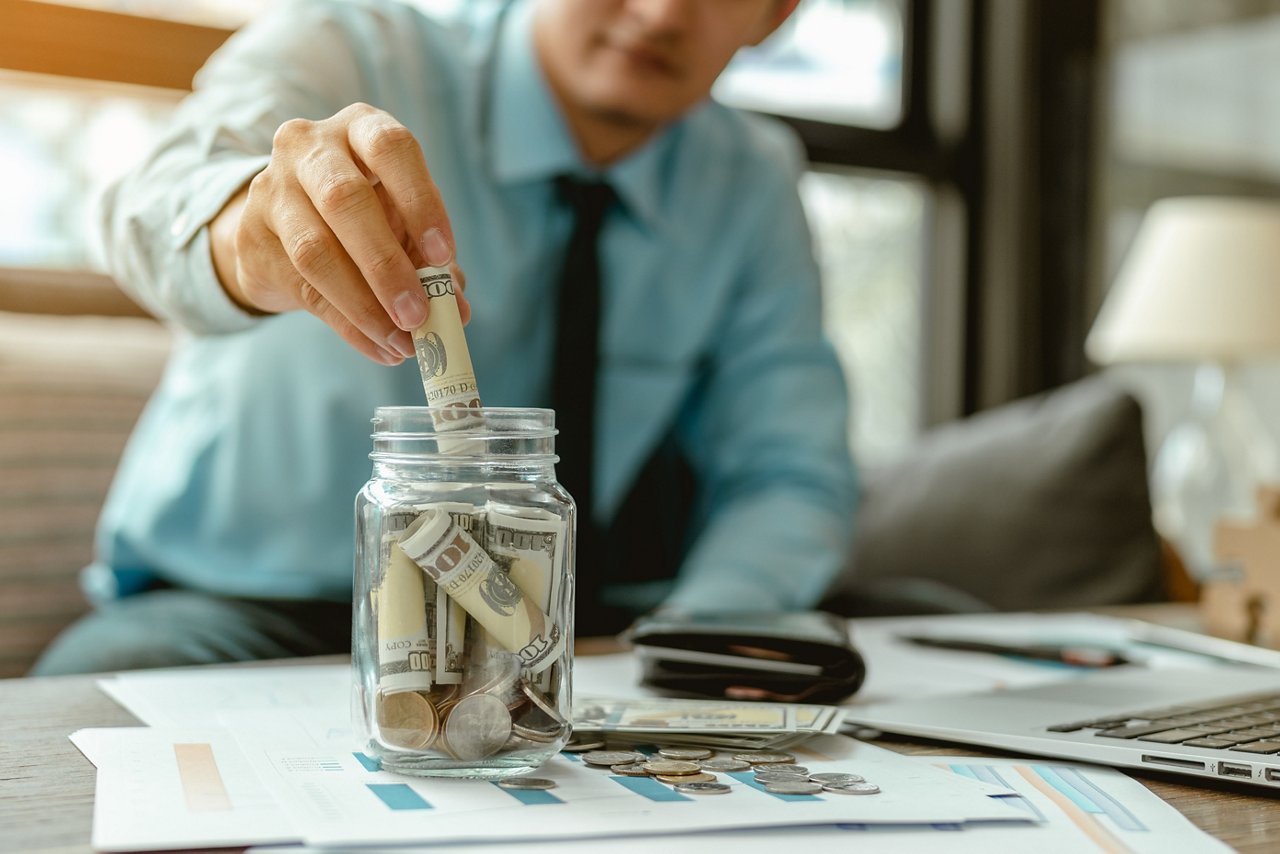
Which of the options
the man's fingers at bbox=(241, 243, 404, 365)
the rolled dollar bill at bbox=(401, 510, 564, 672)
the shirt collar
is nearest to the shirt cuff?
the man's fingers at bbox=(241, 243, 404, 365)

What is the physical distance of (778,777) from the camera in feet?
1.90

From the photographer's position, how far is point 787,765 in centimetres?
61

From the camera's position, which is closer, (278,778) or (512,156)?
(278,778)

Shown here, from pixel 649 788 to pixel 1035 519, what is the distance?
4.60 ft

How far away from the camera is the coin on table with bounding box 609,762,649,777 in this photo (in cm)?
59

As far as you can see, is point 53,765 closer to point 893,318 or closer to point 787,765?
point 787,765

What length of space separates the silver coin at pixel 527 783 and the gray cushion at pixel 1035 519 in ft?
3.82

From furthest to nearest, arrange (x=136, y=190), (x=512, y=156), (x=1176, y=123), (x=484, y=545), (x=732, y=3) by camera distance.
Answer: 1. (x=1176, y=123)
2. (x=512, y=156)
3. (x=732, y=3)
4. (x=136, y=190)
5. (x=484, y=545)

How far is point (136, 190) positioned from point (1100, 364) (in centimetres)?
250

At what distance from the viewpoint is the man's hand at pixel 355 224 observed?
60 cm

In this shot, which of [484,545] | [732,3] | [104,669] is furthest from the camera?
[732,3]

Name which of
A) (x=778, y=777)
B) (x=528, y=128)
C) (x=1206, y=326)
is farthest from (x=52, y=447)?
(x=1206, y=326)

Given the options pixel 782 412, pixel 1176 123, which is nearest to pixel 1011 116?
pixel 1176 123

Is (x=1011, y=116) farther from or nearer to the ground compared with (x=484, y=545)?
farther from the ground
